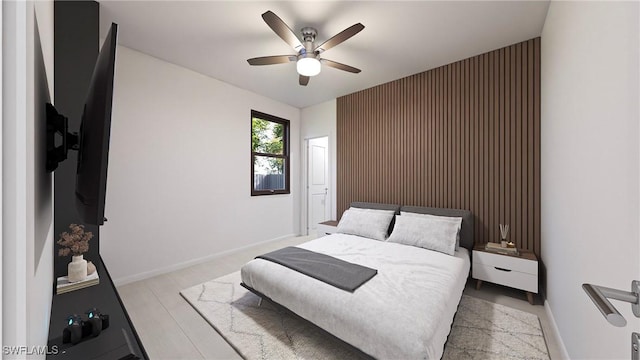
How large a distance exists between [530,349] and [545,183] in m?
1.47

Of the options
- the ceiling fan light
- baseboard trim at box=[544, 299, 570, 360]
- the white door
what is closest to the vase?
the ceiling fan light

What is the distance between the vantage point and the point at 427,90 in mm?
3318

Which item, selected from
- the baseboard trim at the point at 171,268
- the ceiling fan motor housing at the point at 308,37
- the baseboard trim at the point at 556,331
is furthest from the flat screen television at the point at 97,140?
the baseboard trim at the point at 556,331

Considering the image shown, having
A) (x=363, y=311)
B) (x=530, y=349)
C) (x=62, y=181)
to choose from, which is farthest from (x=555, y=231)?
(x=62, y=181)

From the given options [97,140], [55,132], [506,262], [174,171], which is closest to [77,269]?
[55,132]

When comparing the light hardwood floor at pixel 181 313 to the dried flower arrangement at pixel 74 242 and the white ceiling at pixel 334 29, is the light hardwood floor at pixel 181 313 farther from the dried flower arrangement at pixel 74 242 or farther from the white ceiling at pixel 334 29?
the white ceiling at pixel 334 29

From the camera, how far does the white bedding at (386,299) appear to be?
1375 mm

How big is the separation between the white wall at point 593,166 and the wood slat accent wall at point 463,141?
60 cm

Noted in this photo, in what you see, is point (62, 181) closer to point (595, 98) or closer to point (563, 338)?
point (595, 98)

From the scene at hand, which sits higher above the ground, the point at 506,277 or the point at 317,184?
the point at 317,184

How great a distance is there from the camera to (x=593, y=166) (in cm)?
121

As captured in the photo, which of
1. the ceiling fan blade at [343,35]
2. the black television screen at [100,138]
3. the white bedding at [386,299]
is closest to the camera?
the black television screen at [100,138]

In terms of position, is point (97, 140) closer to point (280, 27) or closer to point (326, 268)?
point (280, 27)

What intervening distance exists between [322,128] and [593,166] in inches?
149
